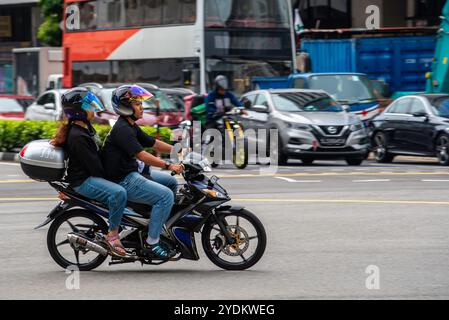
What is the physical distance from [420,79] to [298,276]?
23.0 metres

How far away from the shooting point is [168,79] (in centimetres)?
3178

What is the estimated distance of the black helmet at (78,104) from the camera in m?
9.90

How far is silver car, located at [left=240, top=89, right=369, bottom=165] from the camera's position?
76.6ft

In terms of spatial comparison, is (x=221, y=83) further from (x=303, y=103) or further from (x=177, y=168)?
(x=177, y=168)

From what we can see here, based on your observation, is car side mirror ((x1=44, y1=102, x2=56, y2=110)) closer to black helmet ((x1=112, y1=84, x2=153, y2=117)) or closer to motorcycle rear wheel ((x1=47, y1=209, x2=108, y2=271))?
motorcycle rear wheel ((x1=47, y1=209, x2=108, y2=271))

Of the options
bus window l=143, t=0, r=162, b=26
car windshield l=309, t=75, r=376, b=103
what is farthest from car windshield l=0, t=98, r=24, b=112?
car windshield l=309, t=75, r=376, b=103

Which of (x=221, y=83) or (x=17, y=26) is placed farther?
(x=17, y=26)

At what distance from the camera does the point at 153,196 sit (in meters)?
9.84

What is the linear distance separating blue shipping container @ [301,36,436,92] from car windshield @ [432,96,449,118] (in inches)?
289

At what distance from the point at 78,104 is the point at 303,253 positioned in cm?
267

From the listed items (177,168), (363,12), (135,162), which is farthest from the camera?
(363,12)

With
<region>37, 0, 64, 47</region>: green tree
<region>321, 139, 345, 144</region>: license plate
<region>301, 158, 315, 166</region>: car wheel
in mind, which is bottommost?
<region>301, 158, 315, 166</region>: car wheel

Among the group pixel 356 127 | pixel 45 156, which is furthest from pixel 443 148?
pixel 45 156
